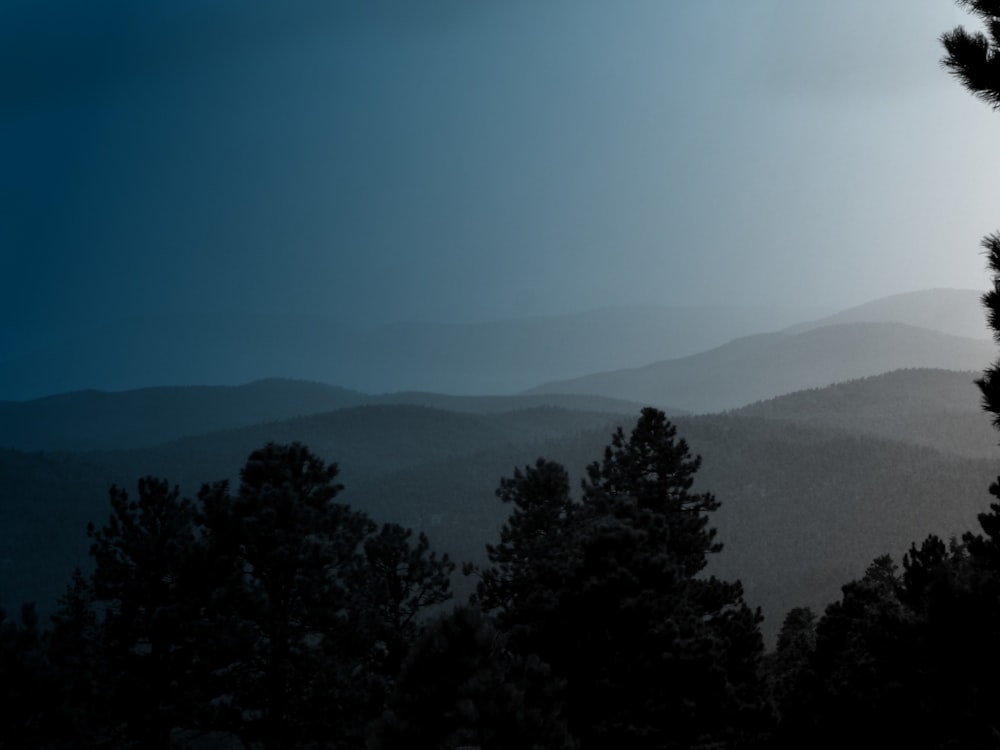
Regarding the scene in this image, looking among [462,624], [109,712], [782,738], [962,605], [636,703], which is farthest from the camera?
[782,738]

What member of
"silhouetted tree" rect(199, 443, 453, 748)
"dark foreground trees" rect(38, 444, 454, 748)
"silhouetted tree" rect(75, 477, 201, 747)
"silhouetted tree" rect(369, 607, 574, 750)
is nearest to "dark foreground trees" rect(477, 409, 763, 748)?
"silhouetted tree" rect(369, 607, 574, 750)

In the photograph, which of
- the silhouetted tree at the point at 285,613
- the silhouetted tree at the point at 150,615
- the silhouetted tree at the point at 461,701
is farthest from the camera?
the silhouetted tree at the point at 150,615

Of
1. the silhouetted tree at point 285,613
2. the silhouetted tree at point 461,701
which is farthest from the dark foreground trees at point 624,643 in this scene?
the silhouetted tree at point 285,613

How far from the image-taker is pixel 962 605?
57.3 feet

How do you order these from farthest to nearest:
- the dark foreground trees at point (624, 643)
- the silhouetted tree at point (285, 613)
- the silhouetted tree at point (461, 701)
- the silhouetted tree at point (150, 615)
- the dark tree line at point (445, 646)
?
the silhouetted tree at point (150, 615), the silhouetted tree at point (285, 613), the dark foreground trees at point (624, 643), the dark tree line at point (445, 646), the silhouetted tree at point (461, 701)

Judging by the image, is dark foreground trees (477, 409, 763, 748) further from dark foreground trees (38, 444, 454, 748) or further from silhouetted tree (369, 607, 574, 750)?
dark foreground trees (38, 444, 454, 748)

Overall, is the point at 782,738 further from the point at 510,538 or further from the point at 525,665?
the point at 525,665

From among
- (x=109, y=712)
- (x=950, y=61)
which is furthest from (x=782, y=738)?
(x=950, y=61)

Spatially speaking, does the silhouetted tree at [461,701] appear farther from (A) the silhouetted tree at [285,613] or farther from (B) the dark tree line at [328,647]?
(A) the silhouetted tree at [285,613]

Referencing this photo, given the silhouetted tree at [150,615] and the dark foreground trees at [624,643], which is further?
the silhouetted tree at [150,615]

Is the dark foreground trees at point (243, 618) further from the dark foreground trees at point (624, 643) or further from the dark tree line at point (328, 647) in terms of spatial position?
the dark foreground trees at point (624, 643)

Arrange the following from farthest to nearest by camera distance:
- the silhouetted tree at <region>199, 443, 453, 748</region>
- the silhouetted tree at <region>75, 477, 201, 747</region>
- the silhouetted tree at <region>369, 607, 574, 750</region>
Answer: the silhouetted tree at <region>75, 477, 201, 747</region>
the silhouetted tree at <region>199, 443, 453, 748</region>
the silhouetted tree at <region>369, 607, 574, 750</region>

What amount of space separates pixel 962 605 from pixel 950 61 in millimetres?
10972

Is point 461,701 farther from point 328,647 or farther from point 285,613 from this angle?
point 285,613
